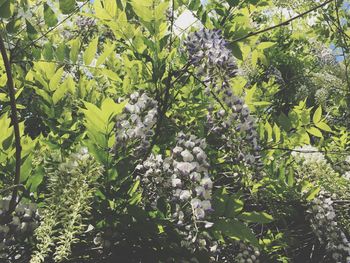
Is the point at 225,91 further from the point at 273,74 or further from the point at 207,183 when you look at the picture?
the point at 273,74

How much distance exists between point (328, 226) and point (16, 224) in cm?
161

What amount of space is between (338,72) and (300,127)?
7.61ft

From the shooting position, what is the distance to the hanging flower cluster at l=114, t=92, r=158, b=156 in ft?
6.02

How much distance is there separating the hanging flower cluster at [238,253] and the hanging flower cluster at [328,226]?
41 centimetres

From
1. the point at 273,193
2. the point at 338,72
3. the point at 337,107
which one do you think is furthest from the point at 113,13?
the point at 338,72

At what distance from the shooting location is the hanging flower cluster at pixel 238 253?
2.20 metres

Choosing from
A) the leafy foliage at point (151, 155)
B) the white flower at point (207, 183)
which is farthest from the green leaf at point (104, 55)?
the white flower at point (207, 183)

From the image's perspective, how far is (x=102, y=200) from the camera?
68.5 inches

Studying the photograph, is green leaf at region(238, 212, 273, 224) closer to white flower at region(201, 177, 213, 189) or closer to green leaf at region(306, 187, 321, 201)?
white flower at region(201, 177, 213, 189)

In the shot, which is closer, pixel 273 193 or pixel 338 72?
pixel 273 193

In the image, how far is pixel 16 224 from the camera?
1562 millimetres

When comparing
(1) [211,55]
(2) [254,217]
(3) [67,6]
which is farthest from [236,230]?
(3) [67,6]

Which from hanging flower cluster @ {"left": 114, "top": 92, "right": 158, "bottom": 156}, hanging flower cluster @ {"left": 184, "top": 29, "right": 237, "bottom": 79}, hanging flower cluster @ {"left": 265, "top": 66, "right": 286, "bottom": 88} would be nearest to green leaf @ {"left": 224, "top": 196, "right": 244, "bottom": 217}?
hanging flower cluster @ {"left": 114, "top": 92, "right": 158, "bottom": 156}

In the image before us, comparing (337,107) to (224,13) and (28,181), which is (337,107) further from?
(28,181)
